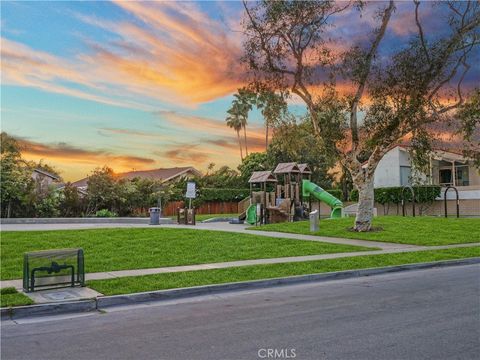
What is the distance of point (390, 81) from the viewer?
2188 cm

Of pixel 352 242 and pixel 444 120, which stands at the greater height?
pixel 444 120

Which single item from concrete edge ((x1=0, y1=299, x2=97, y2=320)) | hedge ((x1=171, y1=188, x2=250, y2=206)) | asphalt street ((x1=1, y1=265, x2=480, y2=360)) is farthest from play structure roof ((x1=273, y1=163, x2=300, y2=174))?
concrete edge ((x1=0, y1=299, x2=97, y2=320))

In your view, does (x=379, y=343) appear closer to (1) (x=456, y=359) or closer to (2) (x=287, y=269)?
(1) (x=456, y=359)

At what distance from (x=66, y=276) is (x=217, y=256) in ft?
18.1

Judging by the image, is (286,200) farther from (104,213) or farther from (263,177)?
(104,213)

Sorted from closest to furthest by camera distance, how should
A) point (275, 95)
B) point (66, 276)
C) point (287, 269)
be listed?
point (66, 276), point (287, 269), point (275, 95)

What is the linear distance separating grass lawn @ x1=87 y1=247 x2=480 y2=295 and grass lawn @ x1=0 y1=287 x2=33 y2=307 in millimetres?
1419

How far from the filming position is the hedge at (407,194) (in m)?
38.8

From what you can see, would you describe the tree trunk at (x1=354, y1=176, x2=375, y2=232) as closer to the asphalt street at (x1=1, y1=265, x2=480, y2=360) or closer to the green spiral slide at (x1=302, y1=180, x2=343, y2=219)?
the green spiral slide at (x1=302, y1=180, x2=343, y2=219)

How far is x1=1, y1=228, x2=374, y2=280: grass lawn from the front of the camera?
13797 mm

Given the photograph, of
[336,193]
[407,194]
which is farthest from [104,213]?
[336,193]

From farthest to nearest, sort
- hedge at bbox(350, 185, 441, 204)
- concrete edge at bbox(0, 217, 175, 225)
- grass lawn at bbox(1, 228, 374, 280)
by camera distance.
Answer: hedge at bbox(350, 185, 441, 204), concrete edge at bbox(0, 217, 175, 225), grass lawn at bbox(1, 228, 374, 280)

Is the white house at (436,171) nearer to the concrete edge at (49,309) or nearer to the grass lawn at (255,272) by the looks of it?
the grass lawn at (255,272)

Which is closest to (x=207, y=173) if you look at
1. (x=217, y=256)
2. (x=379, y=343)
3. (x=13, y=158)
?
(x=13, y=158)
